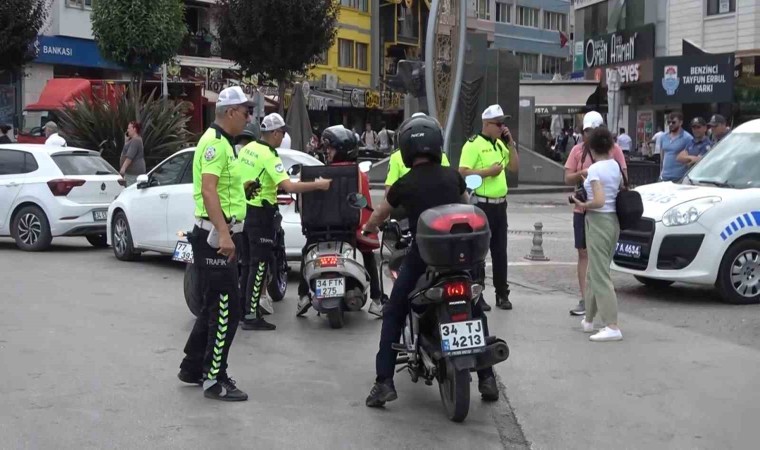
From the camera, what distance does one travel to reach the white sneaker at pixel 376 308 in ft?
33.6

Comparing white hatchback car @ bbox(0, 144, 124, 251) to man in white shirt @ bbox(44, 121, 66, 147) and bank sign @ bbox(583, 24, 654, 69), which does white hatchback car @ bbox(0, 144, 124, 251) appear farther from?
bank sign @ bbox(583, 24, 654, 69)

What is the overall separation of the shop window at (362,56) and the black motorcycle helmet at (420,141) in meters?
51.3

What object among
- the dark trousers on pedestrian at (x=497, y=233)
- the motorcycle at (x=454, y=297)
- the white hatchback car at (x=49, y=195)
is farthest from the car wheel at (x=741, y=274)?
the white hatchback car at (x=49, y=195)

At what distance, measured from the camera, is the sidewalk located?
6.42 meters

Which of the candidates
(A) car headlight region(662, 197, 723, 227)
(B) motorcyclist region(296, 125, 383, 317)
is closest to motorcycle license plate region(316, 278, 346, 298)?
(B) motorcyclist region(296, 125, 383, 317)

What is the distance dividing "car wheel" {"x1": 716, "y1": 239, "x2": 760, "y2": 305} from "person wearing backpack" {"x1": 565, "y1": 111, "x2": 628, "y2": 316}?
155 cm

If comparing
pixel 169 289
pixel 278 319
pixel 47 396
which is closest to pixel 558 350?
pixel 278 319

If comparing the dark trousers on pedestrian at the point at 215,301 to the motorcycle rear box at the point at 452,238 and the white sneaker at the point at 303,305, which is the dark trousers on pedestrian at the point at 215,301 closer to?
the motorcycle rear box at the point at 452,238

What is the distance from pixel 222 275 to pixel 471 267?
1602 mm

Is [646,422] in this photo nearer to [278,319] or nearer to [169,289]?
[278,319]

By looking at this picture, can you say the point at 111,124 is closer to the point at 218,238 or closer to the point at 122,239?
the point at 122,239

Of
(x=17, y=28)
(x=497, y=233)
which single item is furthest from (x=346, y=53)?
(x=497, y=233)

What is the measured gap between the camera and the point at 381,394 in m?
6.81

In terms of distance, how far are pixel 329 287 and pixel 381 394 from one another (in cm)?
275
